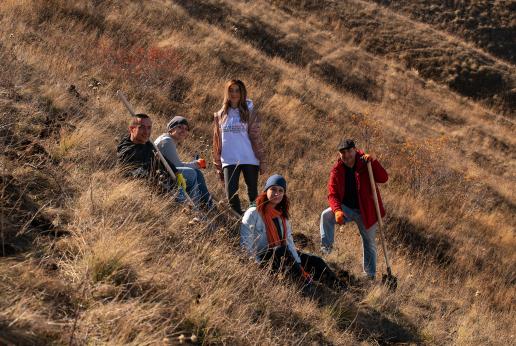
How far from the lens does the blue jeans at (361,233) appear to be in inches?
239

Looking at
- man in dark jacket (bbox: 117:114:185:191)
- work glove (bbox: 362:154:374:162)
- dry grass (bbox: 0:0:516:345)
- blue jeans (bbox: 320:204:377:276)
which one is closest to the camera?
dry grass (bbox: 0:0:516:345)

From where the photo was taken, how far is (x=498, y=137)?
18.5 metres

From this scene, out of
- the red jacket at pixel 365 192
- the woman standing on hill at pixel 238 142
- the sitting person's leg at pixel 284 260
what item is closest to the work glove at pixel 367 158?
the red jacket at pixel 365 192

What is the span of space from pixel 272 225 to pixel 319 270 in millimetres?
643

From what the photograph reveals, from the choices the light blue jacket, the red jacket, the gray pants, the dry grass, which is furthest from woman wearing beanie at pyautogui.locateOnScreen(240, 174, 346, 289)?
the red jacket

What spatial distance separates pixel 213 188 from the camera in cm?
721

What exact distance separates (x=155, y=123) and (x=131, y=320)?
19.7ft

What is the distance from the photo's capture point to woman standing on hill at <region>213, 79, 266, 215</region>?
5938mm

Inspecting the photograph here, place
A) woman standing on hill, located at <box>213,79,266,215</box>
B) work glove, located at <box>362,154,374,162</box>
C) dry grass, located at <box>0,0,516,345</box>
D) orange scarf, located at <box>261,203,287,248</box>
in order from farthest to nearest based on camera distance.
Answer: woman standing on hill, located at <box>213,79,266,215</box> → work glove, located at <box>362,154,374,162</box> → orange scarf, located at <box>261,203,287,248</box> → dry grass, located at <box>0,0,516,345</box>

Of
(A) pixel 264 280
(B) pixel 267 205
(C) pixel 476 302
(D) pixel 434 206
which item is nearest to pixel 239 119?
(B) pixel 267 205

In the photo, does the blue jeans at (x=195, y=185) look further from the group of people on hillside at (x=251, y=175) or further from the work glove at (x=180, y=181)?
the work glove at (x=180, y=181)

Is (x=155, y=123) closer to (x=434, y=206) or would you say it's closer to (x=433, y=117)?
(x=434, y=206)

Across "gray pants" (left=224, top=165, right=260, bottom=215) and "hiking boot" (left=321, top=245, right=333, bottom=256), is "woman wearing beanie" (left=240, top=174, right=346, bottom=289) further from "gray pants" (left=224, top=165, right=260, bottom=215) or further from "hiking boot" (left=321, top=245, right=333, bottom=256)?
"hiking boot" (left=321, top=245, right=333, bottom=256)

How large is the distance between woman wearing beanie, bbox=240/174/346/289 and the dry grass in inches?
9.2
